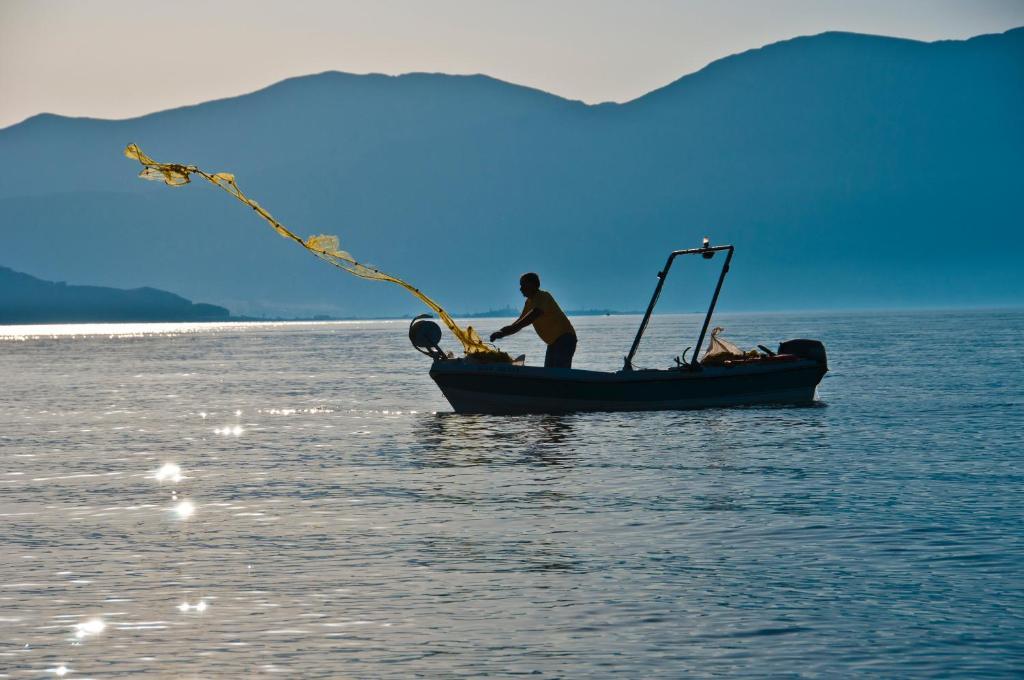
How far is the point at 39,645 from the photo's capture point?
1270 centimetres

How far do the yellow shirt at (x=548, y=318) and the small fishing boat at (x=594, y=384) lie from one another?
0.92 m

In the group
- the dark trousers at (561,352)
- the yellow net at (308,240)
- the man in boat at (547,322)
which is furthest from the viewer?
the dark trousers at (561,352)

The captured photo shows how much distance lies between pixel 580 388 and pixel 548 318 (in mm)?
2130

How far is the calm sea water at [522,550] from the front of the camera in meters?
12.3

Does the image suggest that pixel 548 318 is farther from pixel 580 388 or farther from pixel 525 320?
pixel 580 388

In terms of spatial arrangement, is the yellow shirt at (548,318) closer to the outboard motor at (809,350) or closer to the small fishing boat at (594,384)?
the small fishing boat at (594,384)

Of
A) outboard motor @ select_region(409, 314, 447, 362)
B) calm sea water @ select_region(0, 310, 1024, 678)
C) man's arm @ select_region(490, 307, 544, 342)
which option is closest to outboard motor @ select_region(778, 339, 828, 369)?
calm sea water @ select_region(0, 310, 1024, 678)

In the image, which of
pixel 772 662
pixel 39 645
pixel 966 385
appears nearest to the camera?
pixel 772 662

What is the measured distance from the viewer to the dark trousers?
34.2 metres

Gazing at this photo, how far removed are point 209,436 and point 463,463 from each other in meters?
10.6

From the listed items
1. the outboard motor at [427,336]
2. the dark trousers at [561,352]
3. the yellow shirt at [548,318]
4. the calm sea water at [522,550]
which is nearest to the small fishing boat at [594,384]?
the outboard motor at [427,336]

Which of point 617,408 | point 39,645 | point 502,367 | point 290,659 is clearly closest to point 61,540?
point 39,645

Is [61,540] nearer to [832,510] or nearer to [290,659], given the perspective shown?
[290,659]

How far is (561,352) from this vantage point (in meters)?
34.4
